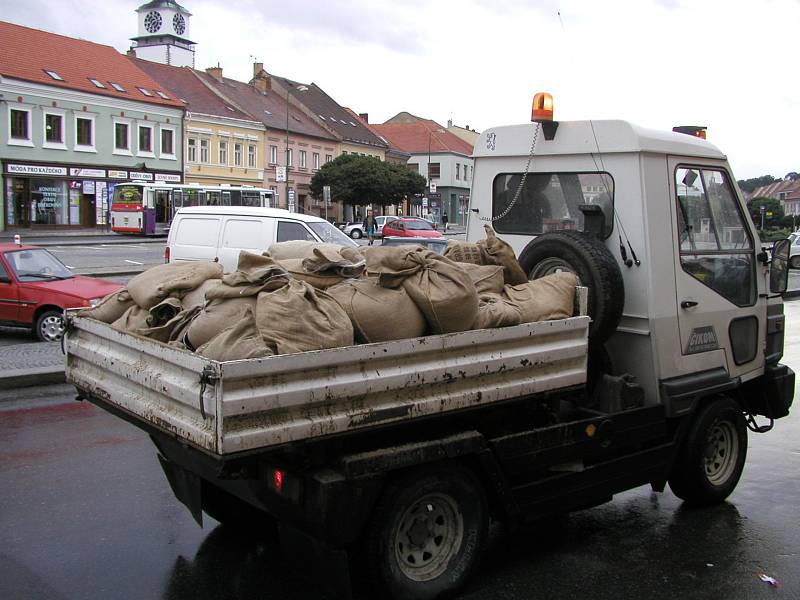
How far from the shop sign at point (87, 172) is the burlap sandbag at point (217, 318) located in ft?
150

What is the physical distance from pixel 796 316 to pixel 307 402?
16.6 metres

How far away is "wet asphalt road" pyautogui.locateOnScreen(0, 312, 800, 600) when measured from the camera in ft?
13.5

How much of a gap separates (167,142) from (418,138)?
3987 cm

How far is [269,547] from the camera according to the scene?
4645mm

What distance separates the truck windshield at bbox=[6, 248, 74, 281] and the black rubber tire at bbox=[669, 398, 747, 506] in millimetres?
9577

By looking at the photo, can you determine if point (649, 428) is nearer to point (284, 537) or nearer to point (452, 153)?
point (284, 537)

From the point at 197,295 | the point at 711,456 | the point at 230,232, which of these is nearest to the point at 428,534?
the point at 197,295

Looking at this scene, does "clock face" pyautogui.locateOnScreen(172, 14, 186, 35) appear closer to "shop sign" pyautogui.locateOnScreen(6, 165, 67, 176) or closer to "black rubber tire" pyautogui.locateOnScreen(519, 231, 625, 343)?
"shop sign" pyautogui.locateOnScreen(6, 165, 67, 176)

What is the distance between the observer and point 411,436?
152 inches

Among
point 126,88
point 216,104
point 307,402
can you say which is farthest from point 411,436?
point 216,104

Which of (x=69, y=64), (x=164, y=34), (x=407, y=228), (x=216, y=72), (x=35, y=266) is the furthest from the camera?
(x=164, y=34)

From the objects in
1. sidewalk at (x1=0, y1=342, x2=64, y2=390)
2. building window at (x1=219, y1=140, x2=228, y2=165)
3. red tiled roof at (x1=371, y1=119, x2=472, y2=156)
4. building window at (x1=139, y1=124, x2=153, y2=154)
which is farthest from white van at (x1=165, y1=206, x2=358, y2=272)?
red tiled roof at (x1=371, y1=119, x2=472, y2=156)

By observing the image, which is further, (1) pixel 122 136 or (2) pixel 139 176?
(2) pixel 139 176

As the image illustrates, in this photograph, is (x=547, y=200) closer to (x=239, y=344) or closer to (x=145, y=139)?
(x=239, y=344)
